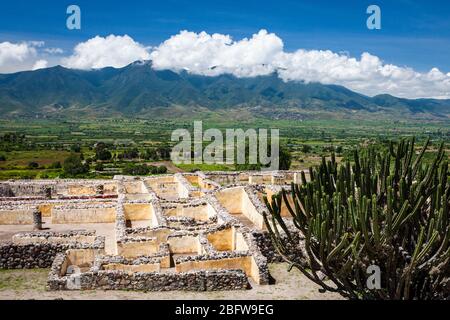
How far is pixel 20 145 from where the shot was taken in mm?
113812

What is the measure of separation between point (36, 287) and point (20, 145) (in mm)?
107892

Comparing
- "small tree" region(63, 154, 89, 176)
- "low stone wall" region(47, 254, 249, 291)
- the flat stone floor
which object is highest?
"low stone wall" region(47, 254, 249, 291)

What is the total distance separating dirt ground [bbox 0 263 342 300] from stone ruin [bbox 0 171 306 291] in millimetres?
338

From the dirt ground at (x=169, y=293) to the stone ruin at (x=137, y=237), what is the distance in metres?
0.34

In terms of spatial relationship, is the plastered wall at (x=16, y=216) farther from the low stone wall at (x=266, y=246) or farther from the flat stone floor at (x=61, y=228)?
the low stone wall at (x=266, y=246)

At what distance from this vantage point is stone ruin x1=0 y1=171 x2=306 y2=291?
598 inches

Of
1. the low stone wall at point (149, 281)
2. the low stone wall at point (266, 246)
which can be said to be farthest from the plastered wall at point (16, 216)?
the low stone wall at point (266, 246)

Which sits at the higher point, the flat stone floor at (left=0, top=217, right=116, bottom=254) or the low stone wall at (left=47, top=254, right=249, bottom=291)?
the low stone wall at (left=47, top=254, right=249, bottom=291)

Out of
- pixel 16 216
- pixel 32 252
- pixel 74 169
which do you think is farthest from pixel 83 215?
pixel 74 169

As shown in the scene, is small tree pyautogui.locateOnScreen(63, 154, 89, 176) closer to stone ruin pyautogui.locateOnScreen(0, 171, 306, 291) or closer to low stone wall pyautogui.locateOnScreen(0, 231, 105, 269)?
stone ruin pyautogui.locateOnScreen(0, 171, 306, 291)

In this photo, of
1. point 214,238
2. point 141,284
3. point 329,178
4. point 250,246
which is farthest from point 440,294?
point 214,238

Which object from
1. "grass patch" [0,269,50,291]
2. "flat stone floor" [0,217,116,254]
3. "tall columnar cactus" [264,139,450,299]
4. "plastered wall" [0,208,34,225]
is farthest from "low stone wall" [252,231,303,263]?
"plastered wall" [0,208,34,225]

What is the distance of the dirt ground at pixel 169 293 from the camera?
1421 centimetres

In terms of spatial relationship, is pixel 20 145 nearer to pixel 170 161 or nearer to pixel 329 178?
pixel 170 161
